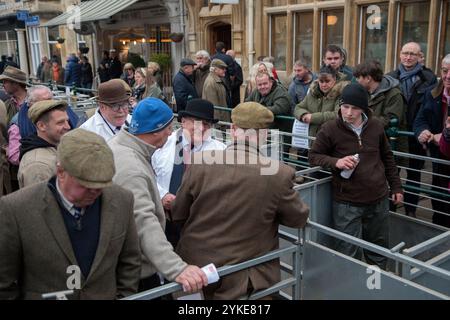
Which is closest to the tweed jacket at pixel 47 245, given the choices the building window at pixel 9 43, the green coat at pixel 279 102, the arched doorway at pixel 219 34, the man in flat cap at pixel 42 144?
the man in flat cap at pixel 42 144

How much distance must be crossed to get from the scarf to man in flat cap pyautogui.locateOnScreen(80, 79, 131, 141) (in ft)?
Result: 10.5

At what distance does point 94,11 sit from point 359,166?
11941 mm

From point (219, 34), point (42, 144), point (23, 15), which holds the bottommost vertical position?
point (42, 144)

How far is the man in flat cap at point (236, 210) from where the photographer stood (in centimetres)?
241

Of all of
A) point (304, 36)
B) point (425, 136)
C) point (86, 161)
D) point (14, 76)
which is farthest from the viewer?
point (304, 36)

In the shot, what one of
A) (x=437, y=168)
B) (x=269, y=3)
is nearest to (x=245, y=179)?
(x=437, y=168)

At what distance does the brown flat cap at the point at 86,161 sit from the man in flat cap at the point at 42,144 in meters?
0.86

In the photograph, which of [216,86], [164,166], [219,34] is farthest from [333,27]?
[164,166]

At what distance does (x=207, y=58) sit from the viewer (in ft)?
26.6

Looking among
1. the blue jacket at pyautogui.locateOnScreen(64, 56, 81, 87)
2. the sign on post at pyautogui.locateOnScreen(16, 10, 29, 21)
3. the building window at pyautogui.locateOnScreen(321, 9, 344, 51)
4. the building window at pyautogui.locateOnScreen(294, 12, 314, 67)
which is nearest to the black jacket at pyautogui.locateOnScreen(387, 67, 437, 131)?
the building window at pyautogui.locateOnScreen(321, 9, 344, 51)

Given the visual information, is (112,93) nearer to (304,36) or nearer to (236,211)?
(236,211)

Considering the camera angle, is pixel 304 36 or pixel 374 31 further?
pixel 304 36

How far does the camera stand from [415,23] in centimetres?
802
